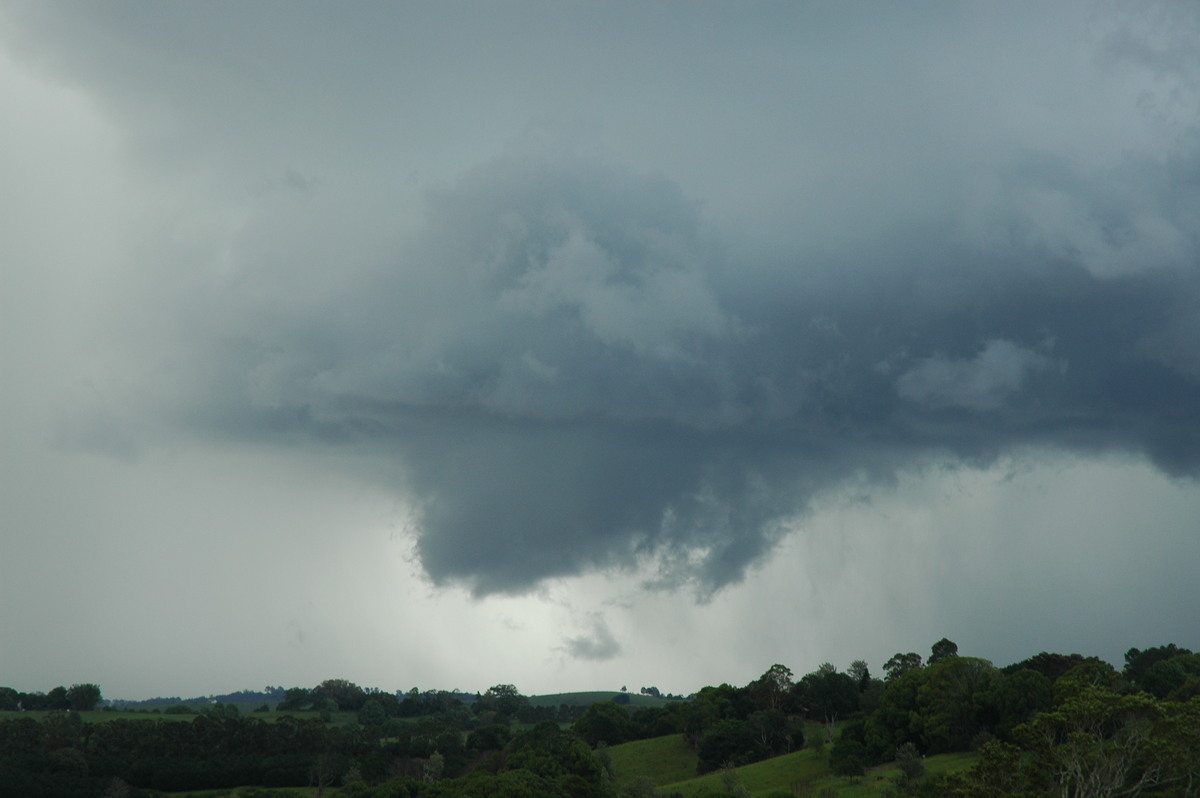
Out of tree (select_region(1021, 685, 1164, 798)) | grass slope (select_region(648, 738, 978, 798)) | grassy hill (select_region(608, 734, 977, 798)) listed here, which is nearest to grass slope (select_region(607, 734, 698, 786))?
grassy hill (select_region(608, 734, 977, 798))

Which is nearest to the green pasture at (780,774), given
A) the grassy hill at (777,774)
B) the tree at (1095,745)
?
the grassy hill at (777,774)

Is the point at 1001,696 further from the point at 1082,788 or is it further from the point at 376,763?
the point at 376,763

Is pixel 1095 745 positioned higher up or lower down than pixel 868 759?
higher up

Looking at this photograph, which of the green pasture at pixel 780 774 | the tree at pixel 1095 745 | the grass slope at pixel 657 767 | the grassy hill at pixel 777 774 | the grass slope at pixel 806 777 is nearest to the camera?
the tree at pixel 1095 745

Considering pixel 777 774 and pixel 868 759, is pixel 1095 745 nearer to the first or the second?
pixel 868 759

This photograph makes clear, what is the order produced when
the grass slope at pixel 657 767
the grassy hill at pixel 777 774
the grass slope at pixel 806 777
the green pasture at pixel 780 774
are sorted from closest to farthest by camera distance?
the grass slope at pixel 806 777, the grassy hill at pixel 777 774, the green pasture at pixel 780 774, the grass slope at pixel 657 767

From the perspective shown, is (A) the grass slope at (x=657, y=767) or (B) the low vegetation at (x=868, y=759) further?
(A) the grass slope at (x=657, y=767)

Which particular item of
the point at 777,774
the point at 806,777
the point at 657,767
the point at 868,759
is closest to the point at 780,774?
the point at 777,774

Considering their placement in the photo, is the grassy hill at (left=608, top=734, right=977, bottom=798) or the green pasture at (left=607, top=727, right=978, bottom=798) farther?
the green pasture at (left=607, top=727, right=978, bottom=798)

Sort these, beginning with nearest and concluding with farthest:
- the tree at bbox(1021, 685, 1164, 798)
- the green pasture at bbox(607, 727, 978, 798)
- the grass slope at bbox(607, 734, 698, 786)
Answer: the tree at bbox(1021, 685, 1164, 798) → the green pasture at bbox(607, 727, 978, 798) → the grass slope at bbox(607, 734, 698, 786)

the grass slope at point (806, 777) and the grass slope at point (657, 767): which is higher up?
the grass slope at point (806, 777)

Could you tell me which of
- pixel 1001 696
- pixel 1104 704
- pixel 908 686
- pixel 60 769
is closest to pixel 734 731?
pixel 908 686

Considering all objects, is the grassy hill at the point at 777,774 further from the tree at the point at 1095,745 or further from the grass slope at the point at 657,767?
the tree at the point at 1095,745

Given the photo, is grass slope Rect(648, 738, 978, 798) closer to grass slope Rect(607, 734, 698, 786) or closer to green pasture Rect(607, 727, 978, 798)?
green pasture Rect(607, 727, 978, 798)
